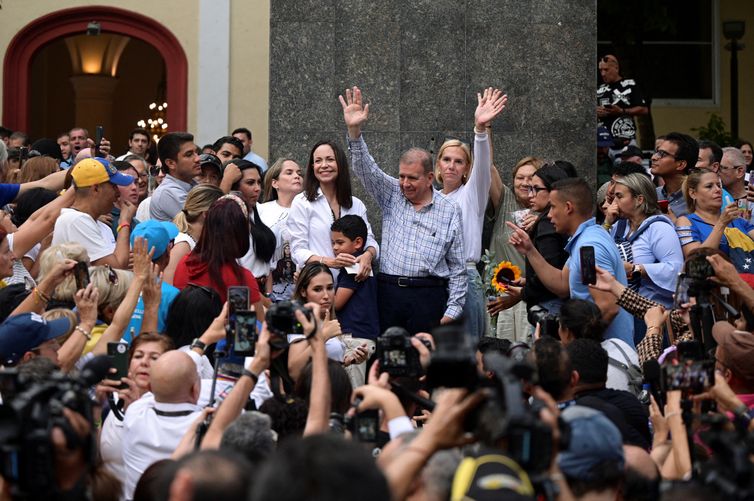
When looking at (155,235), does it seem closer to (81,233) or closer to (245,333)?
(81,233)

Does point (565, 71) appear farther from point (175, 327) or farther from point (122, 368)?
point (122, 368)

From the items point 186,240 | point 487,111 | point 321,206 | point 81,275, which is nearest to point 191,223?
point 186,240

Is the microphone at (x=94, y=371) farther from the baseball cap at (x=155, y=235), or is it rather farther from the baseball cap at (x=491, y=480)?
the baseball cap at (x=155, y=235)

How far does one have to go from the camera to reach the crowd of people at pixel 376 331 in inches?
155

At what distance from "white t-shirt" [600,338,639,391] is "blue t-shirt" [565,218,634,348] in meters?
0.59

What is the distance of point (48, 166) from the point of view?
1110 cm

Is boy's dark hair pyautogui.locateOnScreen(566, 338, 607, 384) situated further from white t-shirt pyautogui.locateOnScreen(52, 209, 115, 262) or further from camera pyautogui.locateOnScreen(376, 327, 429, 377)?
white t-shirt pyautogui.locateOnScreen(52, 209, 115, 262)

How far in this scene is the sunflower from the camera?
9500mm

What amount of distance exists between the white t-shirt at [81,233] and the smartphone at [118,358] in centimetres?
231

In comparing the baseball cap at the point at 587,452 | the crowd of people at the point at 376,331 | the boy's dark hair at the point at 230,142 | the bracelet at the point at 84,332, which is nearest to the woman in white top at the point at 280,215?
the crowd of people at the point at 376,331

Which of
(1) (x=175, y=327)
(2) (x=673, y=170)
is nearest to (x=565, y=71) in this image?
(2) (x=673, y=170)

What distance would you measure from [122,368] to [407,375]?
156 cm

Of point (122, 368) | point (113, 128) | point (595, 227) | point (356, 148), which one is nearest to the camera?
point (122, 368)

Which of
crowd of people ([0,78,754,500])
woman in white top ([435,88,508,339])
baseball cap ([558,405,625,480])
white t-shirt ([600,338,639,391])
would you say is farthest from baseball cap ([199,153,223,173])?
baseball cap ([558,405,625,480])
